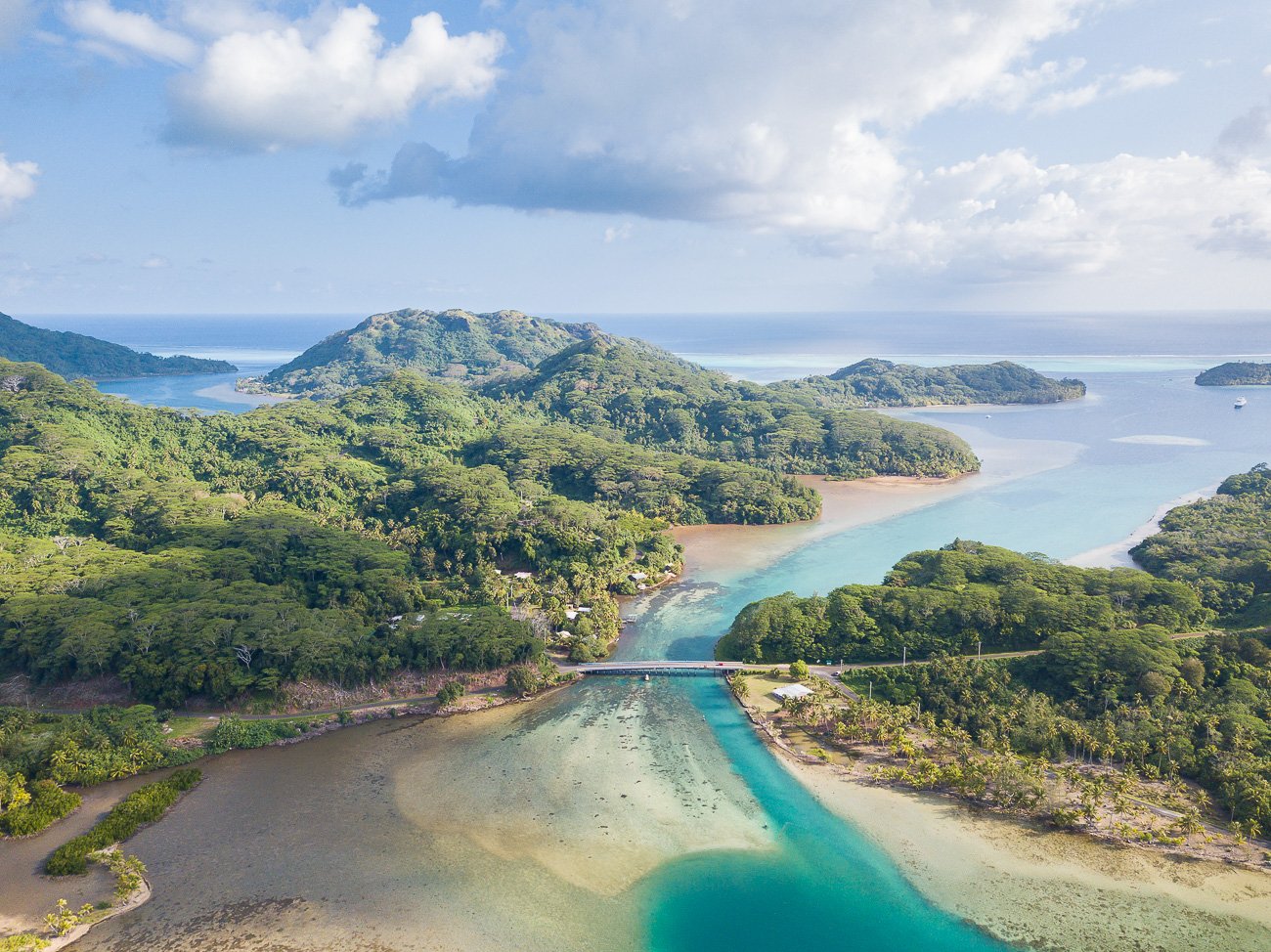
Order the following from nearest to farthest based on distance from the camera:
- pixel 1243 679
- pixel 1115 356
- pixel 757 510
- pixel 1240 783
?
pixel 1240 783 < pixel 1243 679 < pixel 757 510 < pixel 1115 356

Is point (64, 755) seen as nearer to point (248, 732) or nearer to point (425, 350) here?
point (248, 732)

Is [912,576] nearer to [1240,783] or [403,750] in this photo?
[1240,783]

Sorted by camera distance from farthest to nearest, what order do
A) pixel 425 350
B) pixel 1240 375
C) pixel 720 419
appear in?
1. pixel 425 350
2. pixel 1240 375
3. pixel 720 419

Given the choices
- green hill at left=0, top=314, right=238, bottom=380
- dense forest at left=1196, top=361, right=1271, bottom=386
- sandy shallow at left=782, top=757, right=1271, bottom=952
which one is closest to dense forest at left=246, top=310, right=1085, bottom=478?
dense forest at left=1196, top=361, right=1271, bottom=386

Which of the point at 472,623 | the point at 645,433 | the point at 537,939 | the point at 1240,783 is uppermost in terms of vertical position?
the point at 645,433

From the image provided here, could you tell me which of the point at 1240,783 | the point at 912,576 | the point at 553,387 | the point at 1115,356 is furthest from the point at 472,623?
the point at 1115,356

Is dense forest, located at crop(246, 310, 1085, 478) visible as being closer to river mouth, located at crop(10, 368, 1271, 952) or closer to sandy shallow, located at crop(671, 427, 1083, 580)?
sandy shallow, located at crop(671, 427, 1083, 580)

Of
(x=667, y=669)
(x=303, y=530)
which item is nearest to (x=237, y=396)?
(x=303, y=530)
